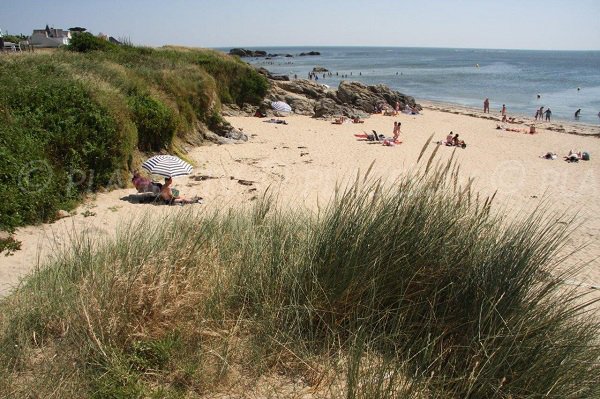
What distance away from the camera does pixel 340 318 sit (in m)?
3.49

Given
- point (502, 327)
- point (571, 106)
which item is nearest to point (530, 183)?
point (502, 327)

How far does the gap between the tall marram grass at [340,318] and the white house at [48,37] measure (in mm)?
33342

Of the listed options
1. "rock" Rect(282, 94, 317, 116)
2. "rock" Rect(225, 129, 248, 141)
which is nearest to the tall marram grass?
"rock" Rect(225, 129, 248, 141)

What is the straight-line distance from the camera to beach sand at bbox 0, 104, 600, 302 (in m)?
7.87

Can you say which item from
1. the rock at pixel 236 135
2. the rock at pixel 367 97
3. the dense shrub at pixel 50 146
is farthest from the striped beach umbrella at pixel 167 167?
the rock at pixel 367 97

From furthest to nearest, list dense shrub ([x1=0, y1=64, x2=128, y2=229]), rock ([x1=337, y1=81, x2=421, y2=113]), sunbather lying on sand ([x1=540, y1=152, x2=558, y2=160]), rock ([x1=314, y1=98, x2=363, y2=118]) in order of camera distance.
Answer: rock ([x1=337, y1=81, x2=421, y2=113])
rock ([x1=314, y1=98, x2=363, y2=118])
sunbather lying on sand ([x1=540, y1=152, x2=558, y2=160])
dense shrub ([x1=0, y1=64, x2=128, y2=229])

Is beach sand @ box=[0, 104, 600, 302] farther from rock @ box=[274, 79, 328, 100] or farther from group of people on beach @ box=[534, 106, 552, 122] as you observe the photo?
rock @ box=[274, 79, 328, 100]

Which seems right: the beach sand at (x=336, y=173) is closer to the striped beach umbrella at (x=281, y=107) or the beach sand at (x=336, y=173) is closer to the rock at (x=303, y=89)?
the striped beach umbrella at (x=281, y=107)

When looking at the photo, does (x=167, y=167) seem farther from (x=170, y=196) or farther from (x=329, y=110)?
(x=329, y=110)

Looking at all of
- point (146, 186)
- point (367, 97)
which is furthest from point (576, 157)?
point (146, 186)

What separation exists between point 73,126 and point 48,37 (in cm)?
2889

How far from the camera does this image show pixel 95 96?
10.6 m

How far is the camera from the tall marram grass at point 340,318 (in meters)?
2.81

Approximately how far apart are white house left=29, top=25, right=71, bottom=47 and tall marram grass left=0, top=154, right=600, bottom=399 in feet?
109
